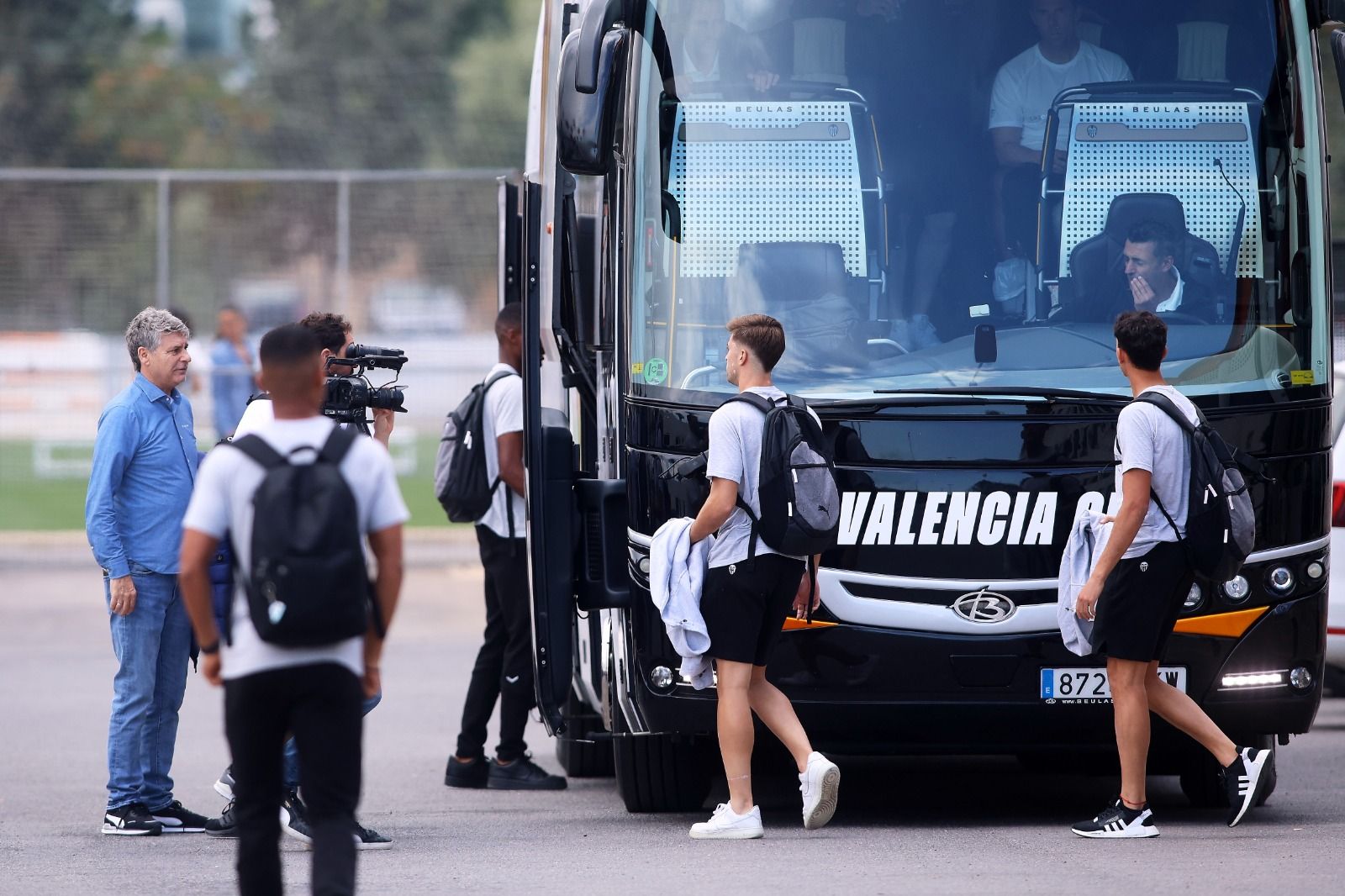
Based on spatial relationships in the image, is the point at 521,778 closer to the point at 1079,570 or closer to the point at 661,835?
the point at 661,835

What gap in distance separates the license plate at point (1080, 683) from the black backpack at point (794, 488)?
3.06ft

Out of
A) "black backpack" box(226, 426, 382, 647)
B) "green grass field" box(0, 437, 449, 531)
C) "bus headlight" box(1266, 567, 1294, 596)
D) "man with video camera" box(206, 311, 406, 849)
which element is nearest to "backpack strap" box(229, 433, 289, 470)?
"black backpack" box(226, 426, 382, 647)

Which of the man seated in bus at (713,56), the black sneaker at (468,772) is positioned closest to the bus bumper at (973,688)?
the black sneaker at (468,772)

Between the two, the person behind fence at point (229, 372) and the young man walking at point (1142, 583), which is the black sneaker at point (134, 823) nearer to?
the young man walking at point (1142, 583)

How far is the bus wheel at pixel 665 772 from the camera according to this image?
741 cm

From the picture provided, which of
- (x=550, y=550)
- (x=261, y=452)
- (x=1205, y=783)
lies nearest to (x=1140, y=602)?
(x=1205, y=783)

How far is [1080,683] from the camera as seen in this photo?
6820 mm

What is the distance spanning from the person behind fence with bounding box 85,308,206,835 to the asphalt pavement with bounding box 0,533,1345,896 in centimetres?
22

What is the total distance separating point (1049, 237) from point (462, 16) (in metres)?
42.6

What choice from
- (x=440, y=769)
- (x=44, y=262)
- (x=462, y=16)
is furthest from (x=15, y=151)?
(x=440, y=769)

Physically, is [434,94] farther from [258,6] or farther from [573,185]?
[573,185]

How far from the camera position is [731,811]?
6.85 meters

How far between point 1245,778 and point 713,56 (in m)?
3.08

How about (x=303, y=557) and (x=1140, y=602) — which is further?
(x=1140, y=602)
